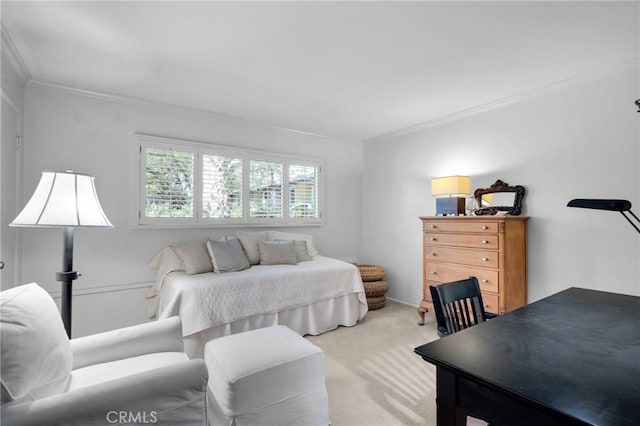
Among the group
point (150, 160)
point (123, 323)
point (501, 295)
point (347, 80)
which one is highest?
point (347, 80)

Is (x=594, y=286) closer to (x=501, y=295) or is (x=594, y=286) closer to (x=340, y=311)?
(x=501, y=295)

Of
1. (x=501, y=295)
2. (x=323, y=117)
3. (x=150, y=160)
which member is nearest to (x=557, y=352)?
(x=501, y=295)

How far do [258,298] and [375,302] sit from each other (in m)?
1.76

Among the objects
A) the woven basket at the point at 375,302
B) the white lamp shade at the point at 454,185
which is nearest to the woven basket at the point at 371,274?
the woven basket at the point at 375,302

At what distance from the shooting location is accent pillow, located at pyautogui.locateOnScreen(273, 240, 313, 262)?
3.82 metres

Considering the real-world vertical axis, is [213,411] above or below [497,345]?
below

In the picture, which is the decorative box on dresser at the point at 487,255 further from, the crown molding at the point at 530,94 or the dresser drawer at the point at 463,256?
the crown molding at the point at 530,94

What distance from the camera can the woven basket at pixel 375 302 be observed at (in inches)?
156

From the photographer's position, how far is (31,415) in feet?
3.07

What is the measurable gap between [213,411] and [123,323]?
208 cm

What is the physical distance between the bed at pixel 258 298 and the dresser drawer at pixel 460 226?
104 centimetres

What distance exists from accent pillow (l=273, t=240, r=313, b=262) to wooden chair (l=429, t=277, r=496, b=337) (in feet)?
7.61

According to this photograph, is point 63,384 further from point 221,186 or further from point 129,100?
point 129,100

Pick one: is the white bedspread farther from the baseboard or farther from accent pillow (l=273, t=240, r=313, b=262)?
the baseboard
